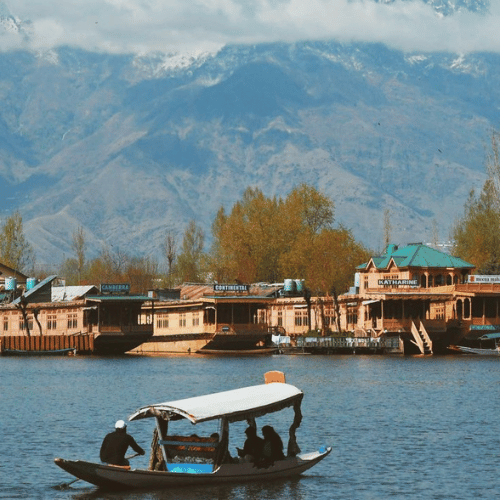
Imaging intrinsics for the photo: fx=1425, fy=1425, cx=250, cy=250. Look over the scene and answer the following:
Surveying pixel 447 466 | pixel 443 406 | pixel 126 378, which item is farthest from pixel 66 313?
pixel 447 466

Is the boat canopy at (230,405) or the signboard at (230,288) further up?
the signboard at (230,288)

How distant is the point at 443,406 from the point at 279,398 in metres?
30.5

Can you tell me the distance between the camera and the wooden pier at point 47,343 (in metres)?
157

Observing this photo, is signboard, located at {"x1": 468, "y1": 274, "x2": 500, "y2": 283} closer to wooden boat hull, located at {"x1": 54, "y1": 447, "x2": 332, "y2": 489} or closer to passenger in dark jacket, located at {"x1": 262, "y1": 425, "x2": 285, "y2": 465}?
passenger in dark jacket, located at {"x1": 262, "y1": 425, "x2": 285, "y2": 465}

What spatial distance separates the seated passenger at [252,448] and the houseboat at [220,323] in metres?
103

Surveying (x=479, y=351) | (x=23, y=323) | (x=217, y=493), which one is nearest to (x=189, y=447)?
(x=217, y=493)

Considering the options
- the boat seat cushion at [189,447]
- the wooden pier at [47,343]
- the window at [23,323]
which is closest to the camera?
the boat seat cushion at [189,447]

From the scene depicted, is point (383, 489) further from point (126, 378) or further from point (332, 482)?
point (126, 378)

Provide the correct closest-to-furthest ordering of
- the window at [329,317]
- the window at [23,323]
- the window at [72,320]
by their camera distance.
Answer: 1. the window at [72,320]
2. the window at [329,317]
3. the window at [23,323]

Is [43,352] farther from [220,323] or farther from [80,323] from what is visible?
[220,323]

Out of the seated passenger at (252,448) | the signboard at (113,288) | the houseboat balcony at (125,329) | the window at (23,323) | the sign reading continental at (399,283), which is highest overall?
the sign reading continental at (399,283)

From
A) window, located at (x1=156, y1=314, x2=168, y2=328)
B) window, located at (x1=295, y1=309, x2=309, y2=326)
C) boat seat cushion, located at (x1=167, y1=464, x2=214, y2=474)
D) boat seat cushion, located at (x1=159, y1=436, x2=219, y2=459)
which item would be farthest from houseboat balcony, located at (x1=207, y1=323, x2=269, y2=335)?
boat seat cushion, located at (x1=167, y1=464, x2=214, y2=474)

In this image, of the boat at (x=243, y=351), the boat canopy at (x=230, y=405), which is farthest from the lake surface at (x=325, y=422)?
the boat at (x=243, y=351)

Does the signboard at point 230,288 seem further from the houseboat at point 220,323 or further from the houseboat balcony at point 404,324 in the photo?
the houseboat balcony at point 404,324
